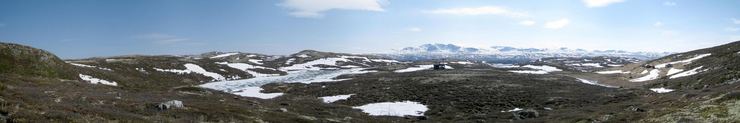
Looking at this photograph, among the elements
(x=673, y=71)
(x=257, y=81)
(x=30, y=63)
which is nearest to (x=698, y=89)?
(x=673, y=71)

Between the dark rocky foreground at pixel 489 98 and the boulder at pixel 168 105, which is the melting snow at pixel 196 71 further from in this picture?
the boulder at pixel 168 105

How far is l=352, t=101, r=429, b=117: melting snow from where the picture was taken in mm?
52656

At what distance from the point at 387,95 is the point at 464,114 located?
17.4m

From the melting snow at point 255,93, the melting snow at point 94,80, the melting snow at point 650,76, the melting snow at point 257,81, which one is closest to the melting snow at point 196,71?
the melting snow at point 257,81

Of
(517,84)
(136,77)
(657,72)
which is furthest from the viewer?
(657,72)

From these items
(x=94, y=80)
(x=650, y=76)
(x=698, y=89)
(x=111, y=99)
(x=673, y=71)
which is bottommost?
(x=650, y=76)

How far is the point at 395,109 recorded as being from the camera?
55812mm

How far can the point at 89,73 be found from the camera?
247ft

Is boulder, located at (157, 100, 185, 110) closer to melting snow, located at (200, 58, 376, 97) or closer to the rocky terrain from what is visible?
the rocky terrain

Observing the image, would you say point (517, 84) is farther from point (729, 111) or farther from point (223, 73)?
point (223, 73)

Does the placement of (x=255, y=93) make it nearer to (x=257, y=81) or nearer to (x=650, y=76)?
(x=257, y=81)

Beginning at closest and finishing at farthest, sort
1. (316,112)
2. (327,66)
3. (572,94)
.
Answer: (316,112) → (572,94) → (327,66)

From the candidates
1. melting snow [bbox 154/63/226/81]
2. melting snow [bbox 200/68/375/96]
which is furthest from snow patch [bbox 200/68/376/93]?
melting snow [bbox 154/63/226/81]

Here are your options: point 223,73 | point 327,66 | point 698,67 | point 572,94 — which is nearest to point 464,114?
point 572,94
